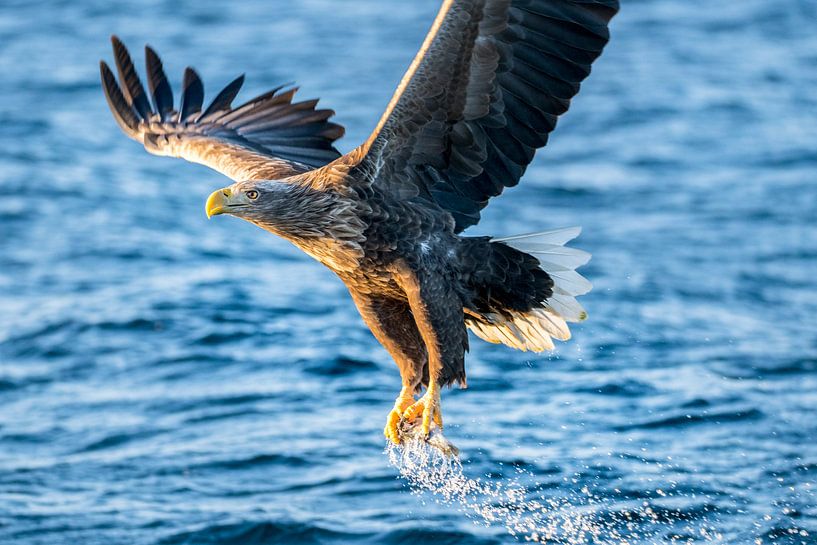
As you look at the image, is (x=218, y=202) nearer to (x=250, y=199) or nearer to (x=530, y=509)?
(x=250, y=199)

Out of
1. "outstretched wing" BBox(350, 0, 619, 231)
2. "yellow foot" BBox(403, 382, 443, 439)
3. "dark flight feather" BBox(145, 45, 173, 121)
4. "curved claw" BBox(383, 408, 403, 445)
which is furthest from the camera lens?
"dark flight feather" BBox(145, 45, 173, 121)

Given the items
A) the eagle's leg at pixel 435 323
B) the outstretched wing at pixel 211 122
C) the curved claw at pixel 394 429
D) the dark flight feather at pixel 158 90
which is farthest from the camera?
the dark flight feather at pixel 158 90

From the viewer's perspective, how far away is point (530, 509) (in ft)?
21.8

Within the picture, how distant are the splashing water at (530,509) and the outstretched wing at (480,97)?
111cm

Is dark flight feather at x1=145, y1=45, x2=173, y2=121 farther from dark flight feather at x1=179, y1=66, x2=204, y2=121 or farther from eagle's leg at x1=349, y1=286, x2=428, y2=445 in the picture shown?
eagle's leg at x1=349, y1=286, x2=428, y2=445

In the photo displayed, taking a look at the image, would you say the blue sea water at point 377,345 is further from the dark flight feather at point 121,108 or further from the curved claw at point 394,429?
the dark flight feather at point 121,108

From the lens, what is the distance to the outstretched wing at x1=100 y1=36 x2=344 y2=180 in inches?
278

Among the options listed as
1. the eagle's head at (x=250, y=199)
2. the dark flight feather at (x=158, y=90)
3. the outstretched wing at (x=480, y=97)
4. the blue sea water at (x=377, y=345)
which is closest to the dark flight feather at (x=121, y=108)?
the dark flight feather at (x=158, y=90)

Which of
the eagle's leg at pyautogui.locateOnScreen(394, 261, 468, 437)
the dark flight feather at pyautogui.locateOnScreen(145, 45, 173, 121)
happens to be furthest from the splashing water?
the dark flight feather at pyautogui.locateOnScreen(145, 45, 173, 121)

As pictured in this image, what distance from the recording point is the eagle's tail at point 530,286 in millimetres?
5934

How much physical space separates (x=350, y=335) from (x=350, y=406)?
108 centimetres

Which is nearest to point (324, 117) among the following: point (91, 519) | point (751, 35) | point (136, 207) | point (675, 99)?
point (91, 519)

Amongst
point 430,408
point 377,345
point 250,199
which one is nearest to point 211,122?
point 250,199

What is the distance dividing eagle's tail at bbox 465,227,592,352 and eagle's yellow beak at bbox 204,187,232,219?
1.03 m
